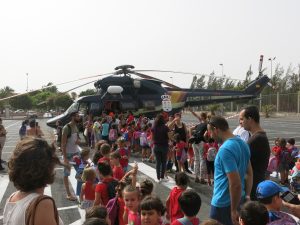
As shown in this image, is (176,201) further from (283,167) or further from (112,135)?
(112,135)

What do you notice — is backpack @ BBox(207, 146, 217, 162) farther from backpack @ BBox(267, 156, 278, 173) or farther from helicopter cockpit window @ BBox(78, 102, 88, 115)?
helicopter cockpit window @ BBox(78, 102, 88, 115)

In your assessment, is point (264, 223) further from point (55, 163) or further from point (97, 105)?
point (97, 105)

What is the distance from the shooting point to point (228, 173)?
3.72 metres

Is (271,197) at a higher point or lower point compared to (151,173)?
higher

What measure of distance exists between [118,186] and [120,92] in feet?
47.8

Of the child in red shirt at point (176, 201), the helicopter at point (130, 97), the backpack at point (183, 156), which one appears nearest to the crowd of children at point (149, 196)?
the child in red shirt at point (176, 201)

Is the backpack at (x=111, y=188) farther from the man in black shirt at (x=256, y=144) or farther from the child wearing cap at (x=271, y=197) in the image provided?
the child wearing cap at (x=271, y=197)

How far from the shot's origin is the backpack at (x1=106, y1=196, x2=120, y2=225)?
4324 mm

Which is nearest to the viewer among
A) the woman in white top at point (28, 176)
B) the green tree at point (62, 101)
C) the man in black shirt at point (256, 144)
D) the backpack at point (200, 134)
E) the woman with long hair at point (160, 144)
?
the woman in white top at point (28, 176)

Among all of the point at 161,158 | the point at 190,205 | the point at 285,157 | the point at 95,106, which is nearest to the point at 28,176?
the point at 190,205

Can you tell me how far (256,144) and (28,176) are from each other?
3.03m

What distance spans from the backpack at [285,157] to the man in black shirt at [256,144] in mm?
4598

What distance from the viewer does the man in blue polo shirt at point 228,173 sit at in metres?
3.68

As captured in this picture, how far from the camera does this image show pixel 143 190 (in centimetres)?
442
